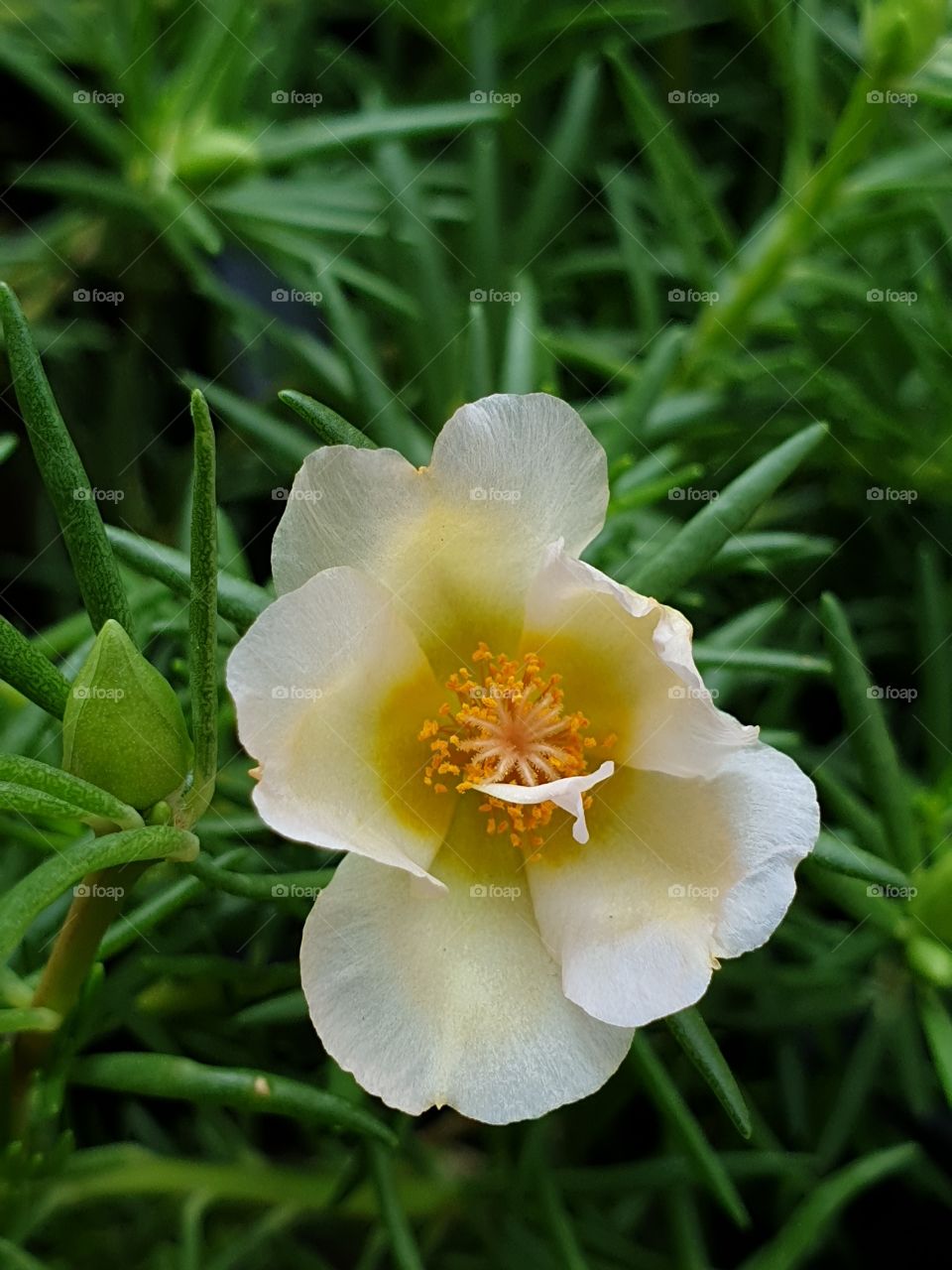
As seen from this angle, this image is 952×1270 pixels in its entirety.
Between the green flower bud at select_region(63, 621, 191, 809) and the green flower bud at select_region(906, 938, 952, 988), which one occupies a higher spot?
the green flower bud at select_region(63, 621, 191, 809)

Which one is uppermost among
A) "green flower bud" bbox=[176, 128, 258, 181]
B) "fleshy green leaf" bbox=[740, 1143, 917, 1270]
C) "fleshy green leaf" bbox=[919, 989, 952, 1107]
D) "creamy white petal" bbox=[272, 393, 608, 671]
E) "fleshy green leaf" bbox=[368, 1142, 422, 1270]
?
"green flower bud" bbox=[176, 128, 258, 181]

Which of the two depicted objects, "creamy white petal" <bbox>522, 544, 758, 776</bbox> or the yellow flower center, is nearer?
"creamy white petal" <bbox>522, 544, 758, 776</bbox>

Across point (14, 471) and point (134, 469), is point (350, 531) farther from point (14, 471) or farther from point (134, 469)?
point (14, 471)

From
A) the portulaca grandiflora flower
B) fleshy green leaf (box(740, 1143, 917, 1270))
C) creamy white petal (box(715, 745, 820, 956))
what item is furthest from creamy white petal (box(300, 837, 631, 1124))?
fleshy green leaf (box(740, 1143, 917, 1270))

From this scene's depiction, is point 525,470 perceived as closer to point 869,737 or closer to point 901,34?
point 869,737

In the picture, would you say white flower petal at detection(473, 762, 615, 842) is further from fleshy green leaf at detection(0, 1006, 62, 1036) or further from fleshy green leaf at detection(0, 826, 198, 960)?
fleshy green leaf at detection(0, 1006, 62, 1036)

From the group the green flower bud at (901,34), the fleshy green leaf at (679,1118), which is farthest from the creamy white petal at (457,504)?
the green flower bud at (901,34)
